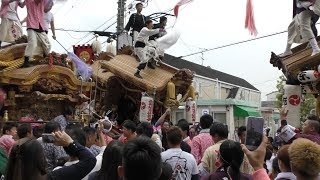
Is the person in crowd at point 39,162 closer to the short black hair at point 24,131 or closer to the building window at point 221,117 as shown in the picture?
the short black hair at point 24,131

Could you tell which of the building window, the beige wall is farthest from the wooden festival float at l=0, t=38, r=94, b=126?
the beige wall

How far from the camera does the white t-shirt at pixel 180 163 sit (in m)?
4.96

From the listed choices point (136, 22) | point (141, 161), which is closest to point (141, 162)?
point (141, 161)

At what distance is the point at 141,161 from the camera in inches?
99.3

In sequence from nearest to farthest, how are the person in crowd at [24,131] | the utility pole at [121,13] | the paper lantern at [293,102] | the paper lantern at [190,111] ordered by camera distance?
the person in crowd at [24,131], the paper lantern at [293,102], the paper lantern at [190,111], the utility pole at [121,13]

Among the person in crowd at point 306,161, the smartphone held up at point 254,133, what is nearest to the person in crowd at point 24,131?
the smartphone held up at point 254,133

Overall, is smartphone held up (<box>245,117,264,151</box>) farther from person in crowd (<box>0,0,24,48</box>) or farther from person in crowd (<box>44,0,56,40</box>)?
person in crowd (<box>0,0,24,48</box>)

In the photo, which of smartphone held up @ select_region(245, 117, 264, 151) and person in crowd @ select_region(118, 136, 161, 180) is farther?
smartphone held up @ select_region(245, 117, 264, 151)

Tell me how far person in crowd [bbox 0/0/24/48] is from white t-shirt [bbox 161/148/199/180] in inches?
288

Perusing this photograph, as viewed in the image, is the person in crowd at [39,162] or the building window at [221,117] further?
the building window at [221,117]

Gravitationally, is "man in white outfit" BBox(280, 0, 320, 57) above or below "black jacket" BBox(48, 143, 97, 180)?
above

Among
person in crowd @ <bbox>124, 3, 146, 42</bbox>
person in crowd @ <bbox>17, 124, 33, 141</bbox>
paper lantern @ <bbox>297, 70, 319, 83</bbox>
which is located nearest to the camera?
person in crowd @ <bbox>17, 124, 33, 141</bbox>

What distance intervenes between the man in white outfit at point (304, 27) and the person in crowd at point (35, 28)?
18.5ft

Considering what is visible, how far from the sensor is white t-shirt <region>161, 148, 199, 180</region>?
496 cm
